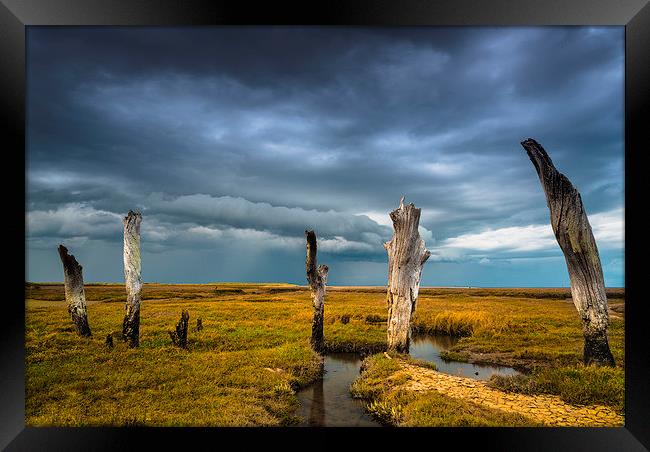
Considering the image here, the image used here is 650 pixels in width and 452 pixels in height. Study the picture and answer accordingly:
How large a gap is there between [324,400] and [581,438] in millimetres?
4561

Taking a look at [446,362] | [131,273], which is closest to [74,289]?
[131,273]

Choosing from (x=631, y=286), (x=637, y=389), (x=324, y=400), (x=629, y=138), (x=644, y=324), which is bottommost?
(x=324, y=400)

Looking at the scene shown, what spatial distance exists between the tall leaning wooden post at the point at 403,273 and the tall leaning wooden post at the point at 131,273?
24.6 ft

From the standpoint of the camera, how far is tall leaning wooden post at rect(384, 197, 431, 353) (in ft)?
34.7

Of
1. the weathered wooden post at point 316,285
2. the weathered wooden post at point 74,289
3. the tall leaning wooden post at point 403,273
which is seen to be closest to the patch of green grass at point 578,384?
the tall leaning wooden post at point 403,273

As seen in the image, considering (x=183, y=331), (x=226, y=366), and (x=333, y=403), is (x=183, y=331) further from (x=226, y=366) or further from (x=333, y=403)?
(x=333, y=403)

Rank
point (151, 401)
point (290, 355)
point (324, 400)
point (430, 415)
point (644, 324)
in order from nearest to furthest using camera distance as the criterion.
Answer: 1. point (644, 324)
2. point (430, 415)
3. point (151, 401)
4. point (324, 400)
5. point (290, 355)

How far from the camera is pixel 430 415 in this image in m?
6.24

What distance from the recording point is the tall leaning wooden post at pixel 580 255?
7602 mm

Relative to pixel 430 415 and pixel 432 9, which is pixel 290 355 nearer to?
pixel 430 415

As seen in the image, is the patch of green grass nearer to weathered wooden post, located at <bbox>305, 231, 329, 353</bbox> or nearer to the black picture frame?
the black picture frame

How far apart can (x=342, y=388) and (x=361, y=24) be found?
295 inches

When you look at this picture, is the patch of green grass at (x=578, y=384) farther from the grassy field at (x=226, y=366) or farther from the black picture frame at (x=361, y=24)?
the black picture frame at (x=361, y=24)

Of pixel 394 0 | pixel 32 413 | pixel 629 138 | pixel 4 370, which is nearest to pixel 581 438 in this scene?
pixel 629 138
